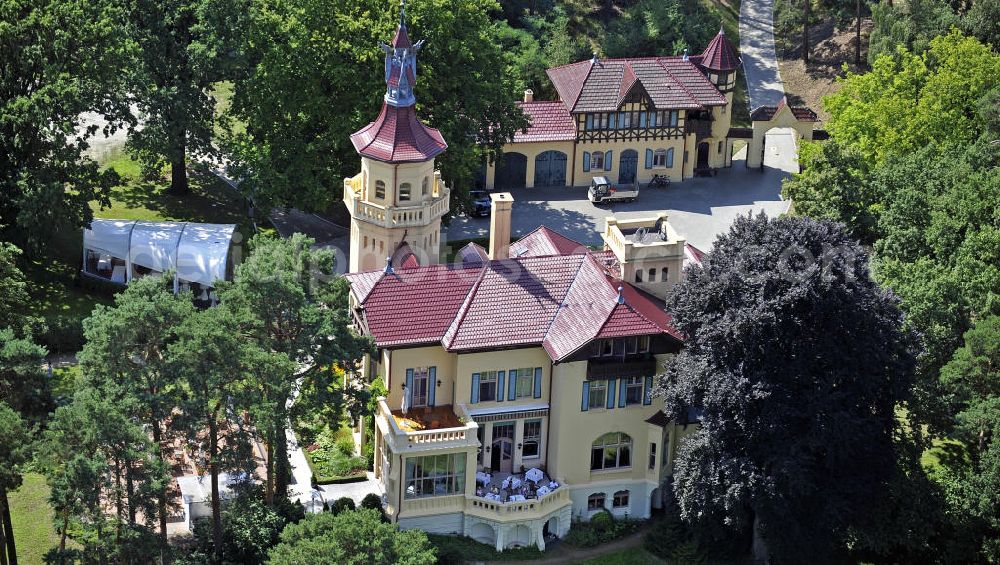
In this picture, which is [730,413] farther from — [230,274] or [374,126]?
[230,274]

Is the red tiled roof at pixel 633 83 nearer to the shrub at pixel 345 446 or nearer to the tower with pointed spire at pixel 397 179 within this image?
the tower with pointed spire at pixel 397 179

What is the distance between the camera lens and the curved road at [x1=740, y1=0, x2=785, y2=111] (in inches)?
4801

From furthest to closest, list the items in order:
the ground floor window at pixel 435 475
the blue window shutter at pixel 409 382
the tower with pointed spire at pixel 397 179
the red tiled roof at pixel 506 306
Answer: the tower with pointed spire at pixel 397 179, the blue window shutter at pixel 409 382, the red tiled roof at pixel 506 306, the ground floor window at pixel 435 475

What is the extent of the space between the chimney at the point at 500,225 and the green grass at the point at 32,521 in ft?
73.8

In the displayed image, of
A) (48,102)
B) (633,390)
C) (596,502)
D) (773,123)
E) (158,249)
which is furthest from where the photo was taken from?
(773,123)

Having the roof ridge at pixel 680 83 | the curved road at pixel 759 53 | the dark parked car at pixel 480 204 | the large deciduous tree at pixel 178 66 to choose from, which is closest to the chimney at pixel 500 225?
the dark parked car at pixel 480 204

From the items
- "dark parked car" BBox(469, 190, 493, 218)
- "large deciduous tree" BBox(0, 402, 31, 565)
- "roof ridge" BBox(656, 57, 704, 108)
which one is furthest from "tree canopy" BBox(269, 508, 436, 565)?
"roof ridge" BBox(656, 57, 704, 108)

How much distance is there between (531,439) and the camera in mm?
76312

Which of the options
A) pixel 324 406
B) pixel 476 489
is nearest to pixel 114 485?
pixel 324 406

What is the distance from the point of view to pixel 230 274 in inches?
3529

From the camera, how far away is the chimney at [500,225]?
77.1 metres

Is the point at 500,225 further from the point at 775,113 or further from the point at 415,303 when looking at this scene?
the point at 775,113

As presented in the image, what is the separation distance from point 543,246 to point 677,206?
25483 mm

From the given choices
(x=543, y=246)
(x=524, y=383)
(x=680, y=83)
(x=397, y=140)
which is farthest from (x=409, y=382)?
(x=680, y=83)
